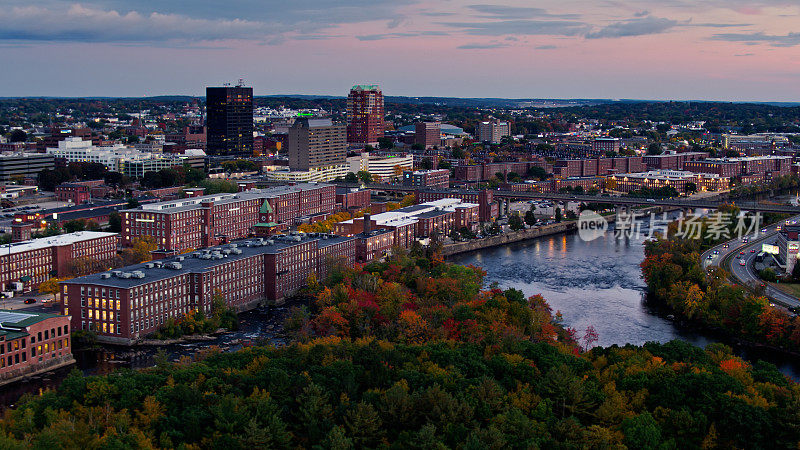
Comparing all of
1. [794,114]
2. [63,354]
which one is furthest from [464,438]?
[794,114]

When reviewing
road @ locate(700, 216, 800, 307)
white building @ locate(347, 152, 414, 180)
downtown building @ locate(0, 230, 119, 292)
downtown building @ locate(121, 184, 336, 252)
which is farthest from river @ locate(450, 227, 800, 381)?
white building @ locate(347, 152, 414, 180)

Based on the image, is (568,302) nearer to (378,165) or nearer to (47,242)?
(47,242)

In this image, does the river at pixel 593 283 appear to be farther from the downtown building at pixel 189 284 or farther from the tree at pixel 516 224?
the downtown building at pixel 189 284

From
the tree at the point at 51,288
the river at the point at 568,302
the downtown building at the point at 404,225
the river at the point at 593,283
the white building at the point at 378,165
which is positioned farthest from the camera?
the white building at the point at 378,165

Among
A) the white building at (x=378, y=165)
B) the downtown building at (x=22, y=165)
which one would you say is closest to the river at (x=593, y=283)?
the white building at (x=378, y=165)

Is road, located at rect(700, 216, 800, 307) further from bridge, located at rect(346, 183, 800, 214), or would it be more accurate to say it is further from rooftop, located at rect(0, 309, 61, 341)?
rooftop, located at rect(0, 309, 61, 341)

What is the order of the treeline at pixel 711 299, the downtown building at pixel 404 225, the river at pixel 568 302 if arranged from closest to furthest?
the river at pixel 568 302 → the treeline at pixel 711 299 → the downtown building at pixel 404 225
